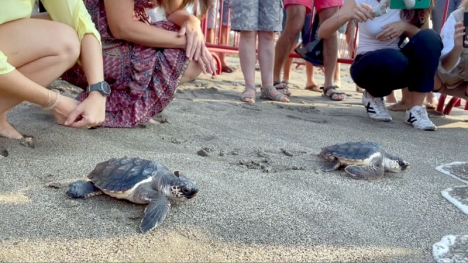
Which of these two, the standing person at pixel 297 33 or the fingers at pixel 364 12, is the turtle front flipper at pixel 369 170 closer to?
the fingers at pixel 364 12

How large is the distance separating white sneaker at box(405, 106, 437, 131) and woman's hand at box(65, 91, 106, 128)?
218 centimetres

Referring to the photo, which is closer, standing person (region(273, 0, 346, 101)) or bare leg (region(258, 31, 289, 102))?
bare leg (region(258, 31, 289, 102))

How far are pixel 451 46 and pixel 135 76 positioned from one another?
7.30 ft

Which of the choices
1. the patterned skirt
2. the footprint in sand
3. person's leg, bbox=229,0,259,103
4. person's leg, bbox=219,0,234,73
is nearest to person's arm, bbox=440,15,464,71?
person's leg, bbox=229,0,259,103

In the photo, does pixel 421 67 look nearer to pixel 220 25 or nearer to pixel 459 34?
pixel 459 34

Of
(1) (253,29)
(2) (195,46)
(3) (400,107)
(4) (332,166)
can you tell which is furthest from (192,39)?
(3) (400,107)

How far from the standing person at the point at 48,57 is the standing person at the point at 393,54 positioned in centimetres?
180

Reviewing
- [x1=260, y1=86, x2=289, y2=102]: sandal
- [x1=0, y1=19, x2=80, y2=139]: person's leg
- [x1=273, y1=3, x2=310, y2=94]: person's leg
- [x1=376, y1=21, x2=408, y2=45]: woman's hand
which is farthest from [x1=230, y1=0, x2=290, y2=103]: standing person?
[x1=0, y1=19, x2=80, y2=139]: person's leg

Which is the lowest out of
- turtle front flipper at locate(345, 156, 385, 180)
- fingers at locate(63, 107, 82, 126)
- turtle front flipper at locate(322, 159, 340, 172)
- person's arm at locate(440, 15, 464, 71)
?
turtle front flipper at locate(322, 159, 340, 172)

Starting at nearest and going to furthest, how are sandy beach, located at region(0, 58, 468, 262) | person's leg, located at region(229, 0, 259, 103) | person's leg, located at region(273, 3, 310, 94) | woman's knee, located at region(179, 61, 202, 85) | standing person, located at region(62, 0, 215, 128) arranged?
sandy beach, located at region(0, 58, 468, 262)
standing person, located at region(62, 0, 215, 128)
woman's knee, located at region(179, 61, 202, 85)
person's leg, located at region(229, 0, 259, 103)
person's leg, located at region(273, 3, 310, 94)

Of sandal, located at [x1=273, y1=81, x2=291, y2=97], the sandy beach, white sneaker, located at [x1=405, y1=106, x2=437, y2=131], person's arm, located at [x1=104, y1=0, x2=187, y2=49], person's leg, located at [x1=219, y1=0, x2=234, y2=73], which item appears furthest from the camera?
person's leg, located at [x1=219, y1=0, x2=234, y2=73]

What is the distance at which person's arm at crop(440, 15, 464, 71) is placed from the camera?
325cm

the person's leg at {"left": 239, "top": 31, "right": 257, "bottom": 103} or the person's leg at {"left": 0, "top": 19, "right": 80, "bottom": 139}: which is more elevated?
the person's leg at {"left": 0, "top": 19, "right": 80, "bottom": 139}

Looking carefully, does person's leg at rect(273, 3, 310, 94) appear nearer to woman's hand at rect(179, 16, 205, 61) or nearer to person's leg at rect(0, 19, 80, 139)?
woman's hand at rect(179, 16, 205, 61)
